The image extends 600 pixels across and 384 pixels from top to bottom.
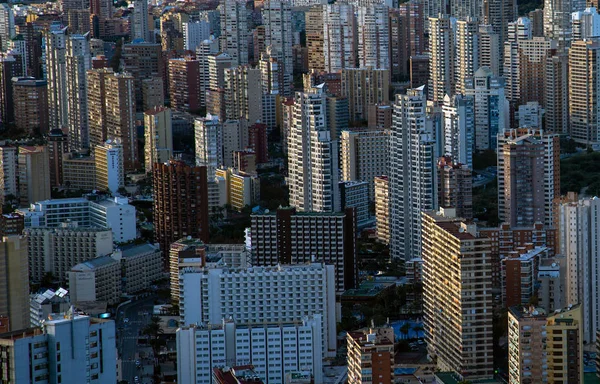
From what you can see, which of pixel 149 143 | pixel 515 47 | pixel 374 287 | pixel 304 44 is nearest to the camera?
pixel 374 287

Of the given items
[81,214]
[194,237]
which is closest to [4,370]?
[194,237]

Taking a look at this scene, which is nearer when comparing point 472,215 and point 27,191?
point 472,215

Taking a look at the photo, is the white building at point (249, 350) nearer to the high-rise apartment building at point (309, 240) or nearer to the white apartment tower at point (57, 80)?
the high-rise apartment building at point (309, 240)

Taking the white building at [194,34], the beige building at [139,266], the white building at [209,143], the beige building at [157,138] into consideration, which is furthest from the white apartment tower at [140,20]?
the beige building at [139,266]

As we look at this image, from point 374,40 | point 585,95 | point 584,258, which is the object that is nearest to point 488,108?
point 585,95

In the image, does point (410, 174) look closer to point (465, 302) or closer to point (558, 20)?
point (465, 302)

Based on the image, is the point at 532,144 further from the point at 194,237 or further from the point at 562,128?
the point at 562,128

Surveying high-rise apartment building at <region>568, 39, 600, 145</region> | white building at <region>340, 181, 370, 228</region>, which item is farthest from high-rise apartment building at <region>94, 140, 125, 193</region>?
high-rise apartment building at <region>568, 39, 600, 145</region>
